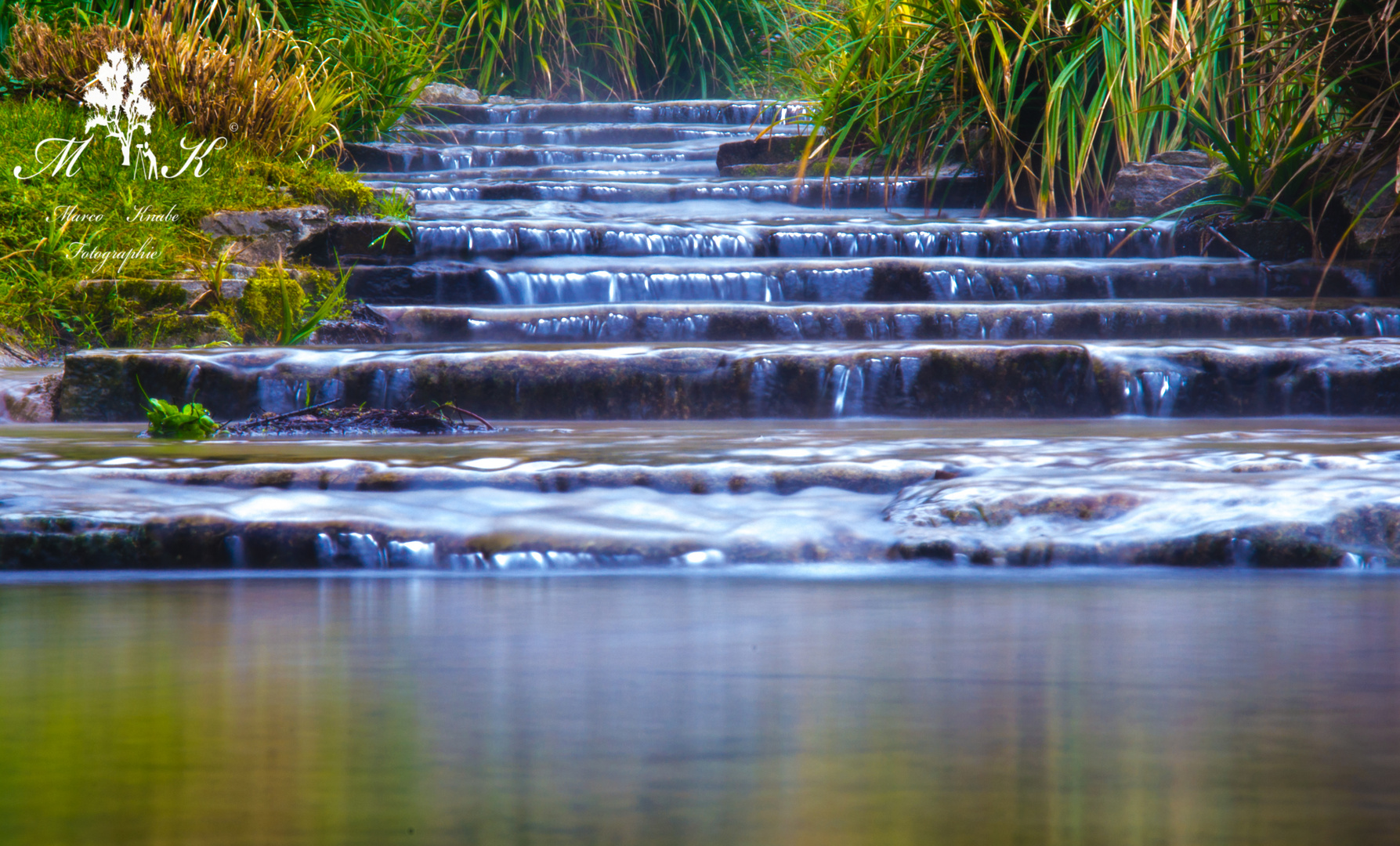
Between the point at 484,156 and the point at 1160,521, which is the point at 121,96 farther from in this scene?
the point at 1160,521

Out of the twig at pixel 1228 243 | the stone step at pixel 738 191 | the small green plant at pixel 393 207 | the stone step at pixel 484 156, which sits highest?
the stone step at pixel 484 156

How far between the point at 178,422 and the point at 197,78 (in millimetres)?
2734

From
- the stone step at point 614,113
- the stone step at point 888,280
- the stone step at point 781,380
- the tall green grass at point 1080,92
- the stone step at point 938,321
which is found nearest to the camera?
the stone step at point 781,380

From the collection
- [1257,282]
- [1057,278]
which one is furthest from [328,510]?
[1257,282]

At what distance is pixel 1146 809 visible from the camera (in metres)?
0.49

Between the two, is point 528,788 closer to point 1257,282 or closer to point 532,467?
point 532,467

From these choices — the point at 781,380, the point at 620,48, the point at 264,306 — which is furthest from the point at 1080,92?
the point at 620,48

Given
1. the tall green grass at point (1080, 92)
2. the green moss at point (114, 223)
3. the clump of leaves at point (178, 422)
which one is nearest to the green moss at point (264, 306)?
the green moss at point (114, 223)

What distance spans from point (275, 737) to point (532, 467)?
97 cm

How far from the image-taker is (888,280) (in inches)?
143

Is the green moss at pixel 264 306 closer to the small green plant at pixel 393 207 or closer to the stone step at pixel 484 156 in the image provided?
the small green plant at pixel 393 207

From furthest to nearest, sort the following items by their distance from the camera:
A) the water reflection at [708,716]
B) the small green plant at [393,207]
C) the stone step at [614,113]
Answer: the stone step at [614,113] → the small green plant at [393,207] → the water reflection at [708,716]

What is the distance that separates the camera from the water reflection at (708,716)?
0.48m

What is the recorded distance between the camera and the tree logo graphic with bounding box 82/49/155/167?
14.1 ft
